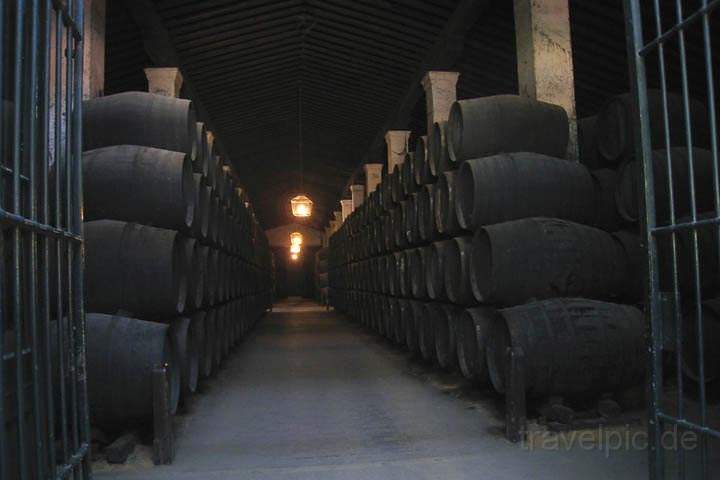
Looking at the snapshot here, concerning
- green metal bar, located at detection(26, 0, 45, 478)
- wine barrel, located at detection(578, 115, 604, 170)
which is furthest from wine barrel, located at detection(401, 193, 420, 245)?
green metal bar, located at detection(26, 0, 45, 478)

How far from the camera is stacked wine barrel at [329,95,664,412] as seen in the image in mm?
4543

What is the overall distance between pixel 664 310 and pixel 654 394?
0.33 meters

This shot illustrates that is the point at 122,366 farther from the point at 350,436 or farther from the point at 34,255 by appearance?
the point at 34,255

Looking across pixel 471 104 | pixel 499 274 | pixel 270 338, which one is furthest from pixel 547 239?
pixel 270 338

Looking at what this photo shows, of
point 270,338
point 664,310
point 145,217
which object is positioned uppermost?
point 145,217

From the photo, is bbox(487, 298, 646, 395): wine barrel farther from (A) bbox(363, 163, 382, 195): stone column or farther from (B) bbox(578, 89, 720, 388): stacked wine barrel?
(A) bbox(363, 163, 382, 195): stone column

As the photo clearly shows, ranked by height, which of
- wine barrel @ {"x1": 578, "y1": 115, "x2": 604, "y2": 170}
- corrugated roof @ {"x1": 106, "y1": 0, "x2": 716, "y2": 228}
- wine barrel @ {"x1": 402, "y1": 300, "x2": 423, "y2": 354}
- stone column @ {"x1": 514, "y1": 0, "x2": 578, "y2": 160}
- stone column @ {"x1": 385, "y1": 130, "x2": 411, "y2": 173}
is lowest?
wine barrel @ {"x1": 402, "y1": 300, "x2": 423, "y2": 354}

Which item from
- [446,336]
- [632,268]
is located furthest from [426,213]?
[632,268]

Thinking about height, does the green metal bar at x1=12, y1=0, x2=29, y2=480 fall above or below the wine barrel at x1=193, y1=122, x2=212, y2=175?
below

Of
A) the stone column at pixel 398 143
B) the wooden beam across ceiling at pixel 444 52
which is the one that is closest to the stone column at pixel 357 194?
the wooden beam across ceiling at pixel 444 52

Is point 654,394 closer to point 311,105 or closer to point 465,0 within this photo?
point 465,0

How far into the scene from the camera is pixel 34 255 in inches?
82.5

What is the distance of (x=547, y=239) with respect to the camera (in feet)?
16.3

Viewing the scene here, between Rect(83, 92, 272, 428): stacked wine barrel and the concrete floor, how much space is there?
50cm
